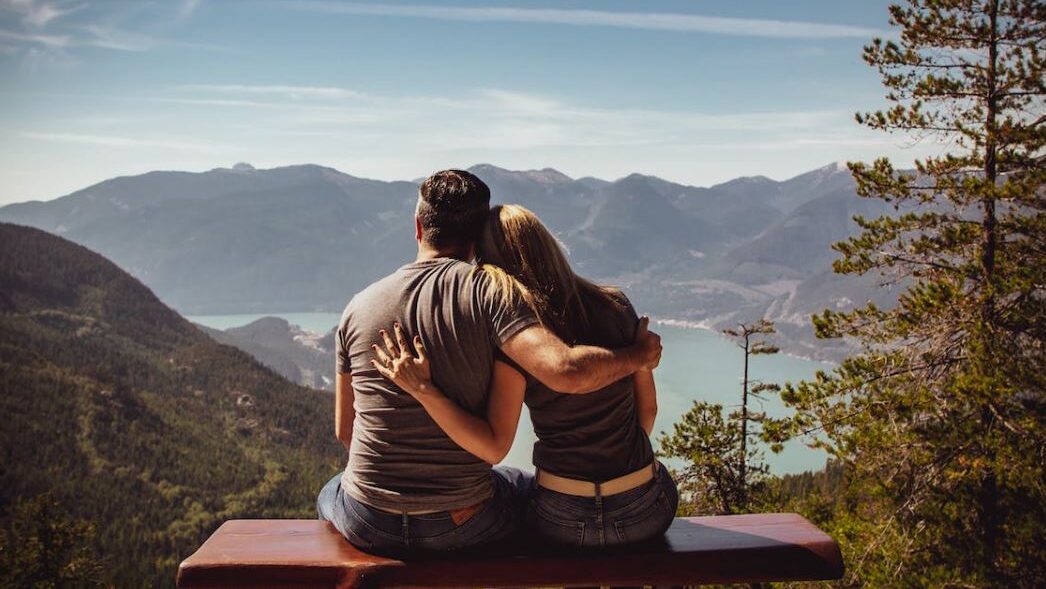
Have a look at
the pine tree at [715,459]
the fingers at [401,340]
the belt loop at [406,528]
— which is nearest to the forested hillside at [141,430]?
the pine tree at [715,459]

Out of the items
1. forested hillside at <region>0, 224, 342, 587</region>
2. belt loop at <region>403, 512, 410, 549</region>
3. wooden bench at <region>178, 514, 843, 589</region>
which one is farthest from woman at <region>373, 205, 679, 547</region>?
forested hillside at <region>0, 224, 342, 587</region>

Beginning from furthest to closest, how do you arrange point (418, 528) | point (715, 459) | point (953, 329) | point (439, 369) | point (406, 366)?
point (715, 459)
point (953, 329)
point (418, 528)
point (439, 369)
point (406, 366)

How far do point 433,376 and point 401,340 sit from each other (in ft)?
0.57

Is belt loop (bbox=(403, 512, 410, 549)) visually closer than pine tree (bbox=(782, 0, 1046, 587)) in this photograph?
Yes

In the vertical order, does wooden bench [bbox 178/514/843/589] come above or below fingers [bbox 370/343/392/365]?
below

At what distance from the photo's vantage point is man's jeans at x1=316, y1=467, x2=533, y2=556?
271cm

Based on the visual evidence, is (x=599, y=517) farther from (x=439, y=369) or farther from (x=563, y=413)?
(x=439, y=369)

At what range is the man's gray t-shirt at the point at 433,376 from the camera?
2.55 metres

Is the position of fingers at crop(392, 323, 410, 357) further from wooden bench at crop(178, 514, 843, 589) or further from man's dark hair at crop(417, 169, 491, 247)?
wooden bench at crop(178, 514, 843, 589)

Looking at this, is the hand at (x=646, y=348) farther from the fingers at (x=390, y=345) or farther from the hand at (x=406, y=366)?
the fingers at (x=390, y=345)

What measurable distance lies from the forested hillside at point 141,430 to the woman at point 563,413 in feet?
253

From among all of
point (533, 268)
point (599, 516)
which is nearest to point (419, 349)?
point (533, 268)

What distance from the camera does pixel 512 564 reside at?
272 cm

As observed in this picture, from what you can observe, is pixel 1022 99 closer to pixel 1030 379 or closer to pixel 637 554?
pixel 1030 379
